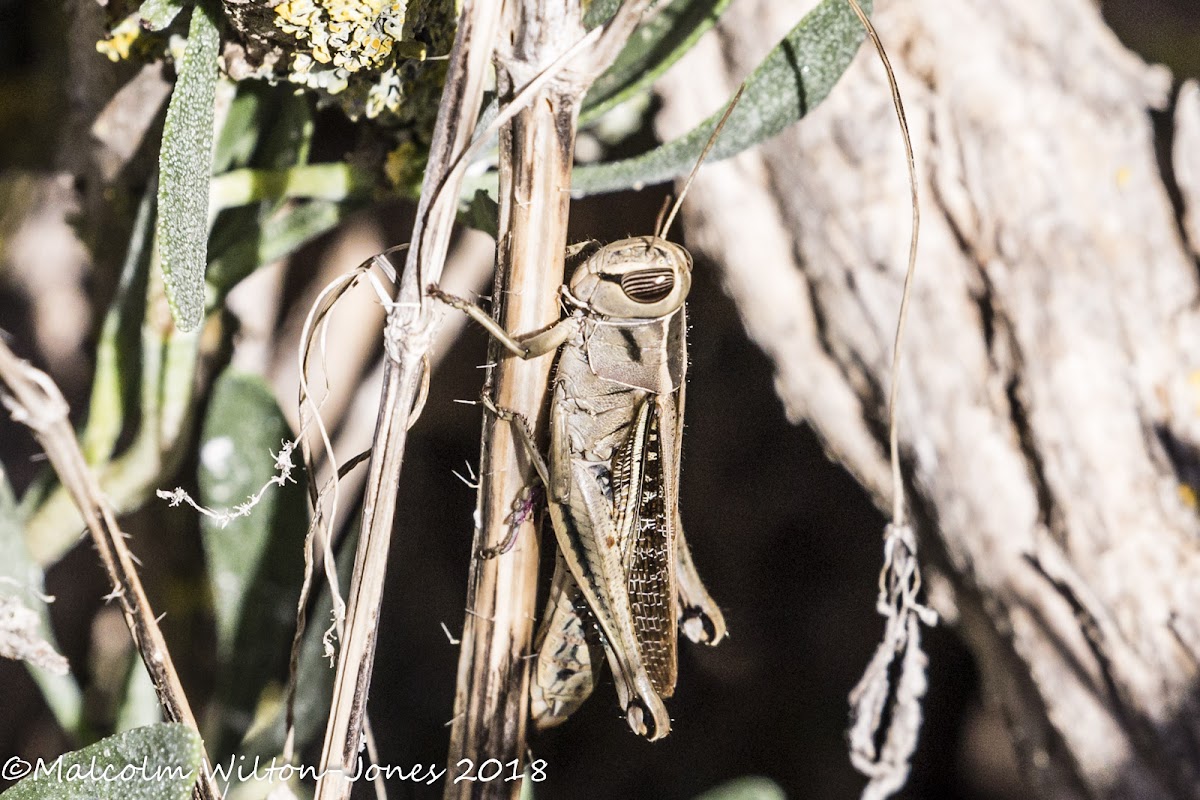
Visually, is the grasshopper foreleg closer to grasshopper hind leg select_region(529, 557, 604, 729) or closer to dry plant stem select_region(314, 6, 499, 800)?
dry plant stem select_region(314, 6, 499, 800)

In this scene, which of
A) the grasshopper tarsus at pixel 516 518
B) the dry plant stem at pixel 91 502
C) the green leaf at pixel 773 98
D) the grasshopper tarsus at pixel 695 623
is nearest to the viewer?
the dry plant stem at pixel 91 502

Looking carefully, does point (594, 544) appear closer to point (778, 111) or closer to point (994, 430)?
point (778, 111)

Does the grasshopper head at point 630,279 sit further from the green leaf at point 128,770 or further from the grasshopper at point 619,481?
the green leaf at point 128,770

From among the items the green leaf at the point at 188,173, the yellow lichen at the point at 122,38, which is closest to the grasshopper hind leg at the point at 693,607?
the green leaf at the point at 188,173

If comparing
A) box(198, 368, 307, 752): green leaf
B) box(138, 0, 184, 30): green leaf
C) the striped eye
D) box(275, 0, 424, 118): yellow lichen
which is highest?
box(138, 0, 184, 30): green leaf

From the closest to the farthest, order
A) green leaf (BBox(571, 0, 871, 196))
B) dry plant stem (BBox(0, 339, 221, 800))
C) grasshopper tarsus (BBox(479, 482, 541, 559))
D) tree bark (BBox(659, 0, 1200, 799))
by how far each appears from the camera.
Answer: dry plant stem (BBox(0, 339, 221, 800)) → grasshopper tarsus (BBox(479, 482, 541, 559)) → green leaf (BBox(571, 0, 871, 196)) → tree bark (BBox(659, 0, 1200, 799))

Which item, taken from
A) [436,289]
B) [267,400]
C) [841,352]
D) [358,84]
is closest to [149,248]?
[267,400]

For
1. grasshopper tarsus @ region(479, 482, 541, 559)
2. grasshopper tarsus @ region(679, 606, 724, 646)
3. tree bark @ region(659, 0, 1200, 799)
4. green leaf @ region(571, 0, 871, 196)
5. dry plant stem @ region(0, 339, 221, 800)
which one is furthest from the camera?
tree bark @ region(659, 0, 1200, 799)

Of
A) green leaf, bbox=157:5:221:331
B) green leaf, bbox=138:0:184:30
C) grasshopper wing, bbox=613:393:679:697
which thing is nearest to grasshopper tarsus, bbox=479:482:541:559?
grasshopper wing, bbox=613:393:679:697
